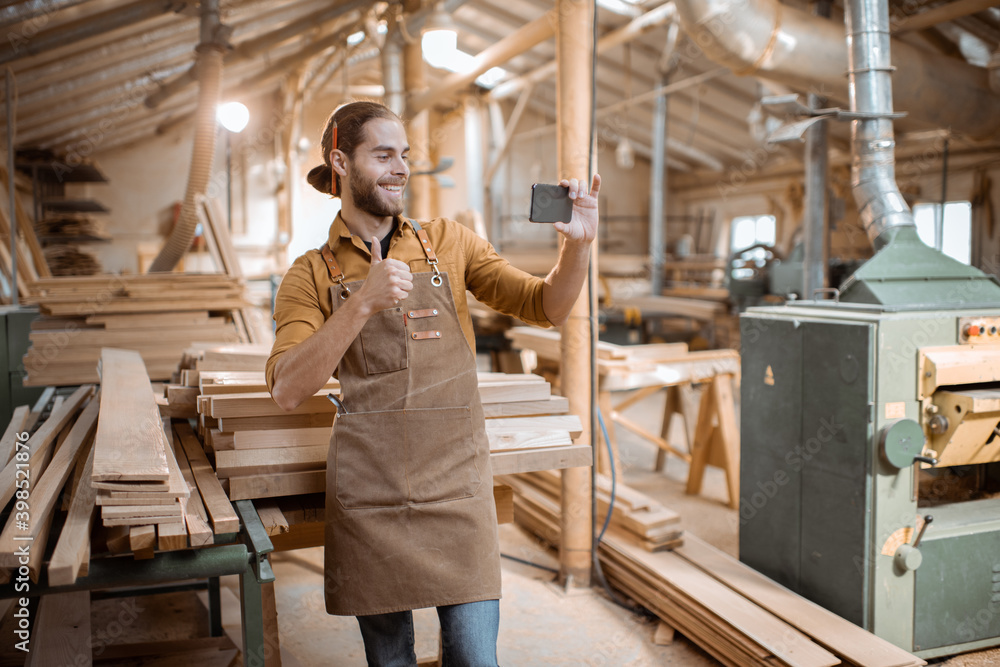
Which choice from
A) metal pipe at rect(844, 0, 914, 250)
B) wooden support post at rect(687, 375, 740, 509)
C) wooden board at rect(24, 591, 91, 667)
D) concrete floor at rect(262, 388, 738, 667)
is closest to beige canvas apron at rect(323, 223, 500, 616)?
wooden board at rect(24, 591, 91, 667)

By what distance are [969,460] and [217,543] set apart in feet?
9.03

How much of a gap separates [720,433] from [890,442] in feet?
7.77

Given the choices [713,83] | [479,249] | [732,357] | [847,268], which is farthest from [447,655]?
[713,83]

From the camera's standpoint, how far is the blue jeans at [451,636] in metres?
1.79

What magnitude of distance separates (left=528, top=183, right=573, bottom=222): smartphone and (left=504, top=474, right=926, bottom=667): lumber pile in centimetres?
179

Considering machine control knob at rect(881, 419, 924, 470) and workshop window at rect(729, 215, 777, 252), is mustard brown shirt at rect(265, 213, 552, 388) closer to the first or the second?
machine control knob at rect(881, 419, 924, 470)

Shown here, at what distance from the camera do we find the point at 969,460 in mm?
2916

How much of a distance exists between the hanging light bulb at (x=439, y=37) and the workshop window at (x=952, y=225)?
9556mm

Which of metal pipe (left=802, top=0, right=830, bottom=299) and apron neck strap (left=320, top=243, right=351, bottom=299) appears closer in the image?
apron neck strap (left=320, top=243, right=351, bottom=299)

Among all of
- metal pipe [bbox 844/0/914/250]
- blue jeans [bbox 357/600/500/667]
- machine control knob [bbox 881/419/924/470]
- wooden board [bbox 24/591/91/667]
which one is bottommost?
wooden board [bbox 24/591/91/667]

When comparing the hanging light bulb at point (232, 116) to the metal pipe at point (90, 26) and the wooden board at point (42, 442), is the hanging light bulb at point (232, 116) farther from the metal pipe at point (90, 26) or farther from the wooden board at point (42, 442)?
the wooden board at point (42, 442)

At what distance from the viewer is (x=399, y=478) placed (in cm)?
183

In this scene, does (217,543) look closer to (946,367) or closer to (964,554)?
(946,367)

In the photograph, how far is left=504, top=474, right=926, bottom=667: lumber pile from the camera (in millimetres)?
2646
